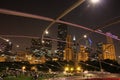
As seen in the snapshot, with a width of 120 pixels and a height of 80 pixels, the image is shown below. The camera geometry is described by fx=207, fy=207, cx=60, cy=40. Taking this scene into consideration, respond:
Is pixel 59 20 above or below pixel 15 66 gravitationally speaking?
above

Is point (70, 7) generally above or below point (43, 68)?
Answer: above

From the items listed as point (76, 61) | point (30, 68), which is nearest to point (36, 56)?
point (30, 68)

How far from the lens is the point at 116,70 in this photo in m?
74.6

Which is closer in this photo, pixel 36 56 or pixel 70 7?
pixel 70 7

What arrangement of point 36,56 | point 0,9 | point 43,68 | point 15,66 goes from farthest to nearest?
point 36,56
point 15,66
point 43,68
point 0,9

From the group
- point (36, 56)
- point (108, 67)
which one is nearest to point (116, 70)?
point (108, 67)

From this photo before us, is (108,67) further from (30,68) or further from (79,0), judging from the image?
(30,68)

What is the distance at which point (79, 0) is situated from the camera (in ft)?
43.9

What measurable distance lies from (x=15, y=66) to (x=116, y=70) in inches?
3324

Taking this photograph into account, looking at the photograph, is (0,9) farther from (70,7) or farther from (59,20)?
(59,20)

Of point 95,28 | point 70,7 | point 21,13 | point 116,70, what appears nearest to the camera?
point 21,13

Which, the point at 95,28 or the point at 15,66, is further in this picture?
the point at 15,66

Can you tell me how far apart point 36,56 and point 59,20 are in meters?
181

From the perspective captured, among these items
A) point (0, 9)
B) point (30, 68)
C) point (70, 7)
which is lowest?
point (30, 68)
